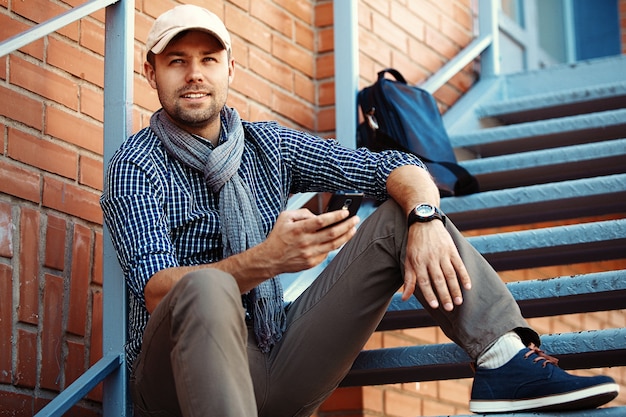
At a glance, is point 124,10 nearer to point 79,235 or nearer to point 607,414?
point 79,235

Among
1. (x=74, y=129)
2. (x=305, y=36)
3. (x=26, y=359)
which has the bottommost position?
(x=26, y=359)

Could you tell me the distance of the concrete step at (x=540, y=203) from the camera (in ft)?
10.3

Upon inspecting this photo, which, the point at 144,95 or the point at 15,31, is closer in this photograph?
the point at 15,31

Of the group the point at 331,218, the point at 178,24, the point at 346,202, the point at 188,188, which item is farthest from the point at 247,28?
the point at 331,218

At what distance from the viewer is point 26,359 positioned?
257cm

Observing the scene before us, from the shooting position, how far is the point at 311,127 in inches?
154

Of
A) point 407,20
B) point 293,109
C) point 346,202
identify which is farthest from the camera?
point 407,20

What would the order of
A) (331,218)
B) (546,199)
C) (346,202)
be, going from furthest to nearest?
(546,199) → (346,202) → (331,218)

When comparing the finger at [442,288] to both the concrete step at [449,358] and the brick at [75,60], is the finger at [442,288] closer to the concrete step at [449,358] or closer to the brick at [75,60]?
the concrete step at [449,358]

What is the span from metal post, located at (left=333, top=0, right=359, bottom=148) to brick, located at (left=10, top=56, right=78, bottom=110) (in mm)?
997

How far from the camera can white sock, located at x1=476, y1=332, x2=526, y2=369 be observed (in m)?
2.18

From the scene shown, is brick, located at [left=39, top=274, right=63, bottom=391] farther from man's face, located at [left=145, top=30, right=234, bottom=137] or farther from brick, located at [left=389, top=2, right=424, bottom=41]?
brick, located at [left=389, top=2, right=424, bottom=41]

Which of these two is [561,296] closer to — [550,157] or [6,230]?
[550,157]

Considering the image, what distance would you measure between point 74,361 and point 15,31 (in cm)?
82
